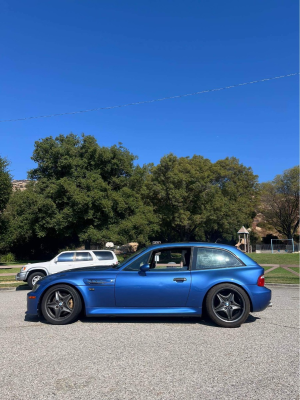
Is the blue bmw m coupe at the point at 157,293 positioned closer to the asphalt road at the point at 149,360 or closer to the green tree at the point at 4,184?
the asphalt road at the point at 149,360

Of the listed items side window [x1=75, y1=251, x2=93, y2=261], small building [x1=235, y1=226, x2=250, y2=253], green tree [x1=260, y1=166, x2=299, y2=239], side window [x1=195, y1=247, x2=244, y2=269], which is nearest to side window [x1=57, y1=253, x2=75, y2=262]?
side window [x1=75, y1=251, x2=93, y2=261]

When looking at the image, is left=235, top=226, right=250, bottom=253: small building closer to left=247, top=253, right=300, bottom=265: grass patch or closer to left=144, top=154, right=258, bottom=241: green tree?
left=144, top=154, right=258, bottom=241: green tree

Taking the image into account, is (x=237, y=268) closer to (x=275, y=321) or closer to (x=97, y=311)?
(x=275, y=321)

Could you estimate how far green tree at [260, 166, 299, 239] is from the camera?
180 ft

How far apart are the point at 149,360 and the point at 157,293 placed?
1.66 metres

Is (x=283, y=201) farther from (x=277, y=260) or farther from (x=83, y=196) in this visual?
(x=83, y=196)

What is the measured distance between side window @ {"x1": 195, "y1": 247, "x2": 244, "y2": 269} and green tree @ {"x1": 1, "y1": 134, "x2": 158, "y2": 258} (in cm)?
2086

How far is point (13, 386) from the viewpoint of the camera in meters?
3.50

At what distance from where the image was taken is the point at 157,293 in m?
5.85

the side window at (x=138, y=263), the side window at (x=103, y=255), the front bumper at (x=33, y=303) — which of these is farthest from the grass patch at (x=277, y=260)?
the front bumper at (x=33, y=303)

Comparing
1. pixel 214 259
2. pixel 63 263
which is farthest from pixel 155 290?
pixel 63 263

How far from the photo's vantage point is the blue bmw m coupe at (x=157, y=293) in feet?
19.2

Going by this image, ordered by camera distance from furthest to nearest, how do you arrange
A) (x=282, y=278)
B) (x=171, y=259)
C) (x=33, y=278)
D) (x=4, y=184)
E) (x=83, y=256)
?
(x=4, y=184) < (x=282, y=278) < (x=83, y=256) < (x=33, y=278) < (x=171, y=259)

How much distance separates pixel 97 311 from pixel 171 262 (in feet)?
5.22
